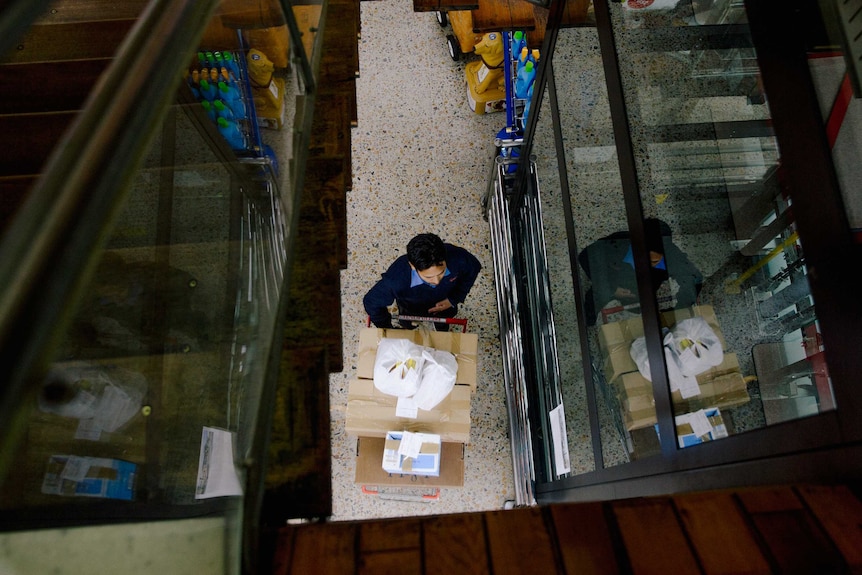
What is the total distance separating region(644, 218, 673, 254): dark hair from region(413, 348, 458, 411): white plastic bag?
1580 mm

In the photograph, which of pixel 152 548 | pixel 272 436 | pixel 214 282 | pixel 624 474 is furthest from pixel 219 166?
pixel 624 474

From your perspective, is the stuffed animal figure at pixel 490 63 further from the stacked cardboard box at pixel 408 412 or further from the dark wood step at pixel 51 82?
the dark wood step at pixel 51 82

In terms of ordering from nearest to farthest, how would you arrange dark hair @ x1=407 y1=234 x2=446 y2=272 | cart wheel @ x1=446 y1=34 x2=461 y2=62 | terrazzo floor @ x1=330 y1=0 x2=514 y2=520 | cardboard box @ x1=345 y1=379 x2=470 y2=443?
dark hair @ x1=407 y1=234 x2=446 y2=272 → cardboard box @ x1=345 y1=379 x2=470 y2=443 → terrazzo floor @ x1=330 y1=0 x2=514 y2=520 → cart wheel @ x1=446 y1=34 x2=461 y2=62

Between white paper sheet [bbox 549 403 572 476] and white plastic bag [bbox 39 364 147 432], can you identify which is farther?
white paper sheet [bbox 549 403 572 476]

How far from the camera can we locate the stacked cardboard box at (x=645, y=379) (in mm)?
1674

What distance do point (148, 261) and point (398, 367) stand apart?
1.54 m

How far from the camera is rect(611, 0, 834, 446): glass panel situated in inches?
58.7

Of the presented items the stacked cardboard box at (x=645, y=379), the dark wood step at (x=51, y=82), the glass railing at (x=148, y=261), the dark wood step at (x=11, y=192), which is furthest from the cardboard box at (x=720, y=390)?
the dark wood step at (x=51, y=82)

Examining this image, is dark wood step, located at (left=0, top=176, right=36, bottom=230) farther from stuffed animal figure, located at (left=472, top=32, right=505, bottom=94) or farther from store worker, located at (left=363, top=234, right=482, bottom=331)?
stuffed animal figure, located at (left=472, top=32, right=505, bottom=94)

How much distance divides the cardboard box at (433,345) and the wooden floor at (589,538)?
2149 millimetres

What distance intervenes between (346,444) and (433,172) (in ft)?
7.18

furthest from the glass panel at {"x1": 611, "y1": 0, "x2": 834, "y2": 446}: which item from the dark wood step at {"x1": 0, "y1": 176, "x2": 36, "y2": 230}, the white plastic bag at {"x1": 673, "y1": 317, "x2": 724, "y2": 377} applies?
the dark wood step at {"x1": 0, "y1": 176, "x2": 36, "y2": 230}

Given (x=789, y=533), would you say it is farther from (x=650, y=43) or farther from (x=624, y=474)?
(x=650, y=43)

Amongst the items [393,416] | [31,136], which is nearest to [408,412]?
[393,416]
